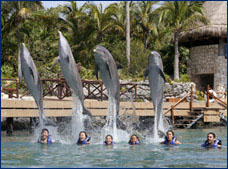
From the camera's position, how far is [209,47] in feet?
117

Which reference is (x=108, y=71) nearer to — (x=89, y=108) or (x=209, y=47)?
(x=89, y=108)

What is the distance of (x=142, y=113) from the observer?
2266cm

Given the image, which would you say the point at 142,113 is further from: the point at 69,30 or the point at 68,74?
the point at 69,30

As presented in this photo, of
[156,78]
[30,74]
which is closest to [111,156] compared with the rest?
[156,78]

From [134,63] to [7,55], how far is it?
9718 millimetres

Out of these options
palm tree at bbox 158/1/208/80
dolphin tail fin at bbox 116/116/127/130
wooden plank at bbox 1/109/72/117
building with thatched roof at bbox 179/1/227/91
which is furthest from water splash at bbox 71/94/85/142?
building with thatched roof at bbox 179/1/227/91

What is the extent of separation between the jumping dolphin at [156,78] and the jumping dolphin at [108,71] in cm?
100

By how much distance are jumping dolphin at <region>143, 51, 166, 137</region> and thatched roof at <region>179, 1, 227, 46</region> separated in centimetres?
1871

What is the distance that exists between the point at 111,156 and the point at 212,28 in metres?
23.5

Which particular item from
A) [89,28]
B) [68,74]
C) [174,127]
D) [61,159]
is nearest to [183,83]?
[174,127]

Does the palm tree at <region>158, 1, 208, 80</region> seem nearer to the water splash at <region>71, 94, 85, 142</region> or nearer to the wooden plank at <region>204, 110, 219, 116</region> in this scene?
the wooden plank at <region>204, 110, 219, 116</region>

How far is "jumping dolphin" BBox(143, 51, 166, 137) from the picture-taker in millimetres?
14836

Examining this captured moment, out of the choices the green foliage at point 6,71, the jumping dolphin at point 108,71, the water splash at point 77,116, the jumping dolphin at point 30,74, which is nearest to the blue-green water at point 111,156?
the water splash at point 77,116

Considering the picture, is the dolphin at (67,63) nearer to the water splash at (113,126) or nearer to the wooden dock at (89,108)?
the water splash at (113,126)
